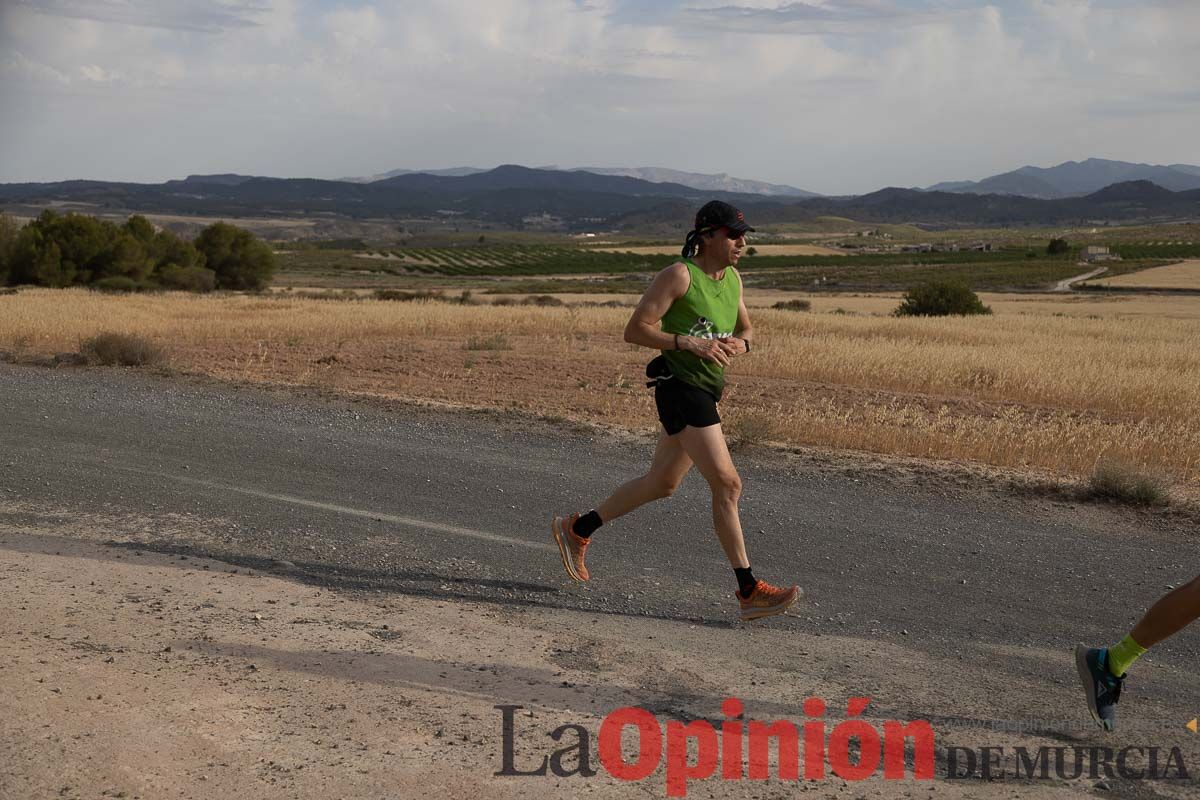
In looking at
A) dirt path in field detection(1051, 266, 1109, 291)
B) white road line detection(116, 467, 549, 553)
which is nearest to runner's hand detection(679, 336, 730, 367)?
white road line detection(116, 467, 549, 553)

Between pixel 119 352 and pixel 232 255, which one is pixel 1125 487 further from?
pixel 232 255

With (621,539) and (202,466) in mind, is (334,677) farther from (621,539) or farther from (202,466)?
(202,466)

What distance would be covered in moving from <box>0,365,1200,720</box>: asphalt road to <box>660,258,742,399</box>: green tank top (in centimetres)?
121

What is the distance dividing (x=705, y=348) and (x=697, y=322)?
0.55ft

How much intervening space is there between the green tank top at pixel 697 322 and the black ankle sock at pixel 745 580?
842 mm

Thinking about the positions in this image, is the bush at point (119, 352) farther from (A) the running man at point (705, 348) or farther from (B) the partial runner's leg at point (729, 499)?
(B) the partial runner's leg at point (729, 499)

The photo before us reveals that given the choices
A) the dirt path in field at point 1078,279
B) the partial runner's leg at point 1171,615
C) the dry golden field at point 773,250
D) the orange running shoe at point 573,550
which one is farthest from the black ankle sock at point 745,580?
the dry golden field at point 773,250

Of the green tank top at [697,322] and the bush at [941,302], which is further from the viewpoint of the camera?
the bush at [941,302]

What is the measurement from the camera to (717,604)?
6012 mm

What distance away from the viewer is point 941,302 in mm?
43594

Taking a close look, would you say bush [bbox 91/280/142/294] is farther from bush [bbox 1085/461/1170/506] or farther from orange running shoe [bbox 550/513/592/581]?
orange running shoe [bbox 550/513/592/581]

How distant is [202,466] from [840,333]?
23065mm

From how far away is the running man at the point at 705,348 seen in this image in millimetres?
5449

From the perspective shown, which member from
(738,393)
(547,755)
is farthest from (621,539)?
(738,393)
